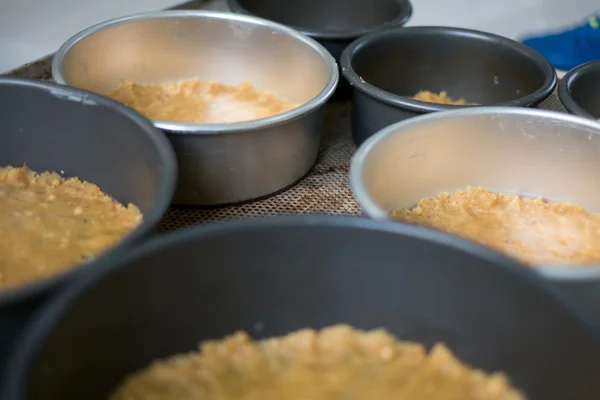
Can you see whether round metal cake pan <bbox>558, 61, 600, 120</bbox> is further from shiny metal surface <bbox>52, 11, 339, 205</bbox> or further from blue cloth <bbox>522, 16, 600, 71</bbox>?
blue cloth <bbox>522, 16, 600, 71</bbox>

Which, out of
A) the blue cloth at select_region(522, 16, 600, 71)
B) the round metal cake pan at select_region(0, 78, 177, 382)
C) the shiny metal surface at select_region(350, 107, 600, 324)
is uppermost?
the round metal cake pan at select_region(0, 78, 177, 382)

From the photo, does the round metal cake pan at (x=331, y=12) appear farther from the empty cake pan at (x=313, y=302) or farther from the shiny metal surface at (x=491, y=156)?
the empty cake pan at (x=313, y=302)

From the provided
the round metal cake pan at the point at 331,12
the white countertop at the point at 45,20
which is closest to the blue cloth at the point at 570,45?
the round metal cake pan at the point at 331,12

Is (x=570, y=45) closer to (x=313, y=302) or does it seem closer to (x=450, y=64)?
(x=450, y=64)

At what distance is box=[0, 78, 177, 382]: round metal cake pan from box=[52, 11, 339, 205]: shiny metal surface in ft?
0.25

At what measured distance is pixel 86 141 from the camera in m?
1.02

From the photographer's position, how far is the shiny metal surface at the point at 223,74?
101 centimetres

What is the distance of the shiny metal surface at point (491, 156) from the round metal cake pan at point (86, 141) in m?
0.34

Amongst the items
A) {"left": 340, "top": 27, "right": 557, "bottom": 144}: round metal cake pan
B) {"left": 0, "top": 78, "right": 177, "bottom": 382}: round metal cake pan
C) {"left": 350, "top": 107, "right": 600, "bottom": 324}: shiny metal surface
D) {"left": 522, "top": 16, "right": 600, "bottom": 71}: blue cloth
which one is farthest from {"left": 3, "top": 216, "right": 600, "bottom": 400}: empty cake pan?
{"left": 522, "top": 16, "right": 600, "bottom": 71}: blue cloth

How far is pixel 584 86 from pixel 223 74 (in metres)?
0.77

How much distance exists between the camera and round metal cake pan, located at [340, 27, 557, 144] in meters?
1.35

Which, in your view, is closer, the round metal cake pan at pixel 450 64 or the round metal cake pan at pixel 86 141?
the round metal cake pan at pixel 86 141

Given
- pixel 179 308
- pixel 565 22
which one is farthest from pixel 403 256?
pixel 565 22

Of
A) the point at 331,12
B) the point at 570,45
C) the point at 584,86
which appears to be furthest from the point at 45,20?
the point at 570,45
